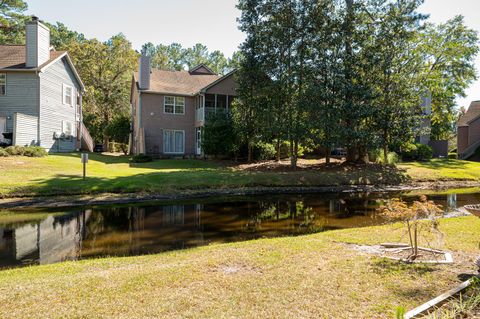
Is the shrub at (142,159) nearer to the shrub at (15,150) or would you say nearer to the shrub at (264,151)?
the shrub at (15,150)

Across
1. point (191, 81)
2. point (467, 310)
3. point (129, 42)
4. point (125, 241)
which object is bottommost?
point (125, 241)

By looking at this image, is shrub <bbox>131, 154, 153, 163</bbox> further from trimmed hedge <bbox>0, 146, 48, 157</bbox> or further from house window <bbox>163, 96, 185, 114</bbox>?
trimmed hedge <bbox>0, 146, 48, 157</bbox>

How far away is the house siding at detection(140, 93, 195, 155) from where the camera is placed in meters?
31.3

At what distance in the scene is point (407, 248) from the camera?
285 inches

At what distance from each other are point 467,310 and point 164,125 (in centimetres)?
2996

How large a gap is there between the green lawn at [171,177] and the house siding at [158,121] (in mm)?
5864

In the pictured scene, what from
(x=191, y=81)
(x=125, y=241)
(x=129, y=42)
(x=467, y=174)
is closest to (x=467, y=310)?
(x=125, y=241)

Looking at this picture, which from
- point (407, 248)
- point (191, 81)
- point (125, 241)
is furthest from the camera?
point (191, 81)

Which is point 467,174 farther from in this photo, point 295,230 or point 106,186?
point 106,186

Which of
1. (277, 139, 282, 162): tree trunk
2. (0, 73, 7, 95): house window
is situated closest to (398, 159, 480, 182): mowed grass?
(277, 139, 282, 162): tree trunk

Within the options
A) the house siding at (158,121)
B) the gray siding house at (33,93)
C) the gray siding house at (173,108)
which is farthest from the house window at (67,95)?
the house siding at (158,121)

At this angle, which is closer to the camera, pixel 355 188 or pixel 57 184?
pixel 57 184

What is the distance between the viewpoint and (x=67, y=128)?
2931 centimetres

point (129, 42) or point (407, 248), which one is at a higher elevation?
point (129, 42)
